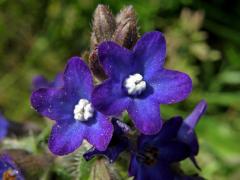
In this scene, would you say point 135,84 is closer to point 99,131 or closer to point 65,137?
point 99,131

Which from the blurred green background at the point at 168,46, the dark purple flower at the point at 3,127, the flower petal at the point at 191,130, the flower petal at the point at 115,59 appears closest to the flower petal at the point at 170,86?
the flower petal at the point at 115,59

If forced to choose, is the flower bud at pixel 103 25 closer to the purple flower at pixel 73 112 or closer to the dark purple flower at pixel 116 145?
→ the purple flower at pixel 73 112

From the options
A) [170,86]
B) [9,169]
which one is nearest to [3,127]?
[9,169]

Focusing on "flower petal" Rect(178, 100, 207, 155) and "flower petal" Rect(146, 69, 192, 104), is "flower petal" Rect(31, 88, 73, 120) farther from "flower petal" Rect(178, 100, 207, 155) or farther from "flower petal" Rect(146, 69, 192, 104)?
"flower petal" Rect(178, 100, 207, 155)

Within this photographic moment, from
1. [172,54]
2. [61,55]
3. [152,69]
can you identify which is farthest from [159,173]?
[61,55]

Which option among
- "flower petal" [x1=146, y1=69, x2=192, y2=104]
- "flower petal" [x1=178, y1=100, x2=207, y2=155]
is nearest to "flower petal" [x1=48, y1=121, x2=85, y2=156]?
"flower petal" [x1=146, y1=69, x2=192, y2=104]

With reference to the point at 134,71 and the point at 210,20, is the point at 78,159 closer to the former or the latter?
the point at 134,71
